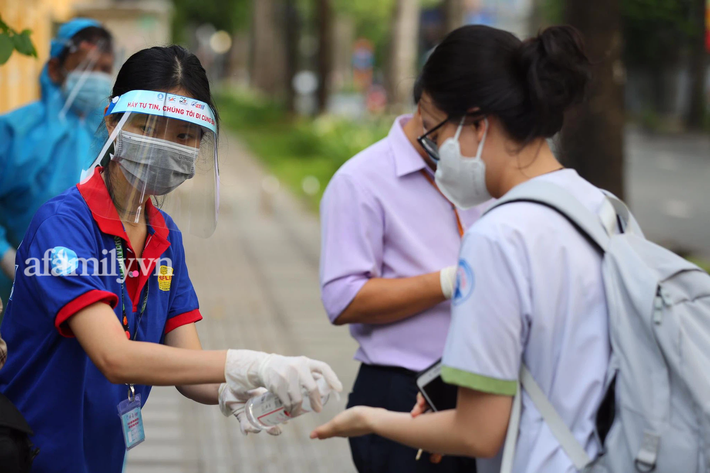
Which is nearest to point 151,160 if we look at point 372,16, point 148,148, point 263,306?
point 148,148

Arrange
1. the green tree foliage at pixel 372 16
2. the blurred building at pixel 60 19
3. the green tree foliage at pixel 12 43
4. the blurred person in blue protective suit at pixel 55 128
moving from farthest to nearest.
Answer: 1. the green tree foliage at pixel 372 16
2. the blurred building at pixel 60 19
3. the blurred person in blue protective suit at pixel 55 128
4. the green tree foliage at pixel 12 43

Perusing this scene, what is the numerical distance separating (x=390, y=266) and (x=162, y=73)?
36.2 inches

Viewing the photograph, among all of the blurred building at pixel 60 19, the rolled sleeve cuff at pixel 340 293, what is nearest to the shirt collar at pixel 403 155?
the rolled sleeve cuff at pixel 340 293

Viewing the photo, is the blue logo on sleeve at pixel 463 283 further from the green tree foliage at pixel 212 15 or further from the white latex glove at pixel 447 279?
the green tree foliage at pixel 212 15

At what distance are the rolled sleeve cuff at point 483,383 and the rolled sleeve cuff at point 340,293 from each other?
854 mm

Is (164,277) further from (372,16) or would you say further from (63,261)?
(372,16)

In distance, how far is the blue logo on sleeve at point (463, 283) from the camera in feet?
5.83

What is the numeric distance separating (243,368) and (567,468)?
0.70 metres

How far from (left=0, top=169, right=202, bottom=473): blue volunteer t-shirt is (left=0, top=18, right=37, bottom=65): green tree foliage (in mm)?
938

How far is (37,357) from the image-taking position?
1.99 m

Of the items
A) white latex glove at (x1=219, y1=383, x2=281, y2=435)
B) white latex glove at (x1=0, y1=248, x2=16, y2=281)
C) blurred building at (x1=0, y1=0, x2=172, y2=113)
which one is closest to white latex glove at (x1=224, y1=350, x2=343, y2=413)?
white latex glove at (x1=219, y1=383, x2=281, y2=435)

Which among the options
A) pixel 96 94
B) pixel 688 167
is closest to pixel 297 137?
pixel 688 167

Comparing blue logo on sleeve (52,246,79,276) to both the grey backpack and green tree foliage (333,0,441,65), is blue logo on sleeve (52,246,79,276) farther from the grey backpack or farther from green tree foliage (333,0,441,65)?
green tree foliage (333,0,441,65)

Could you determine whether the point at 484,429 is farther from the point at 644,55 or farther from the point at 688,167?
the point at 644,55
